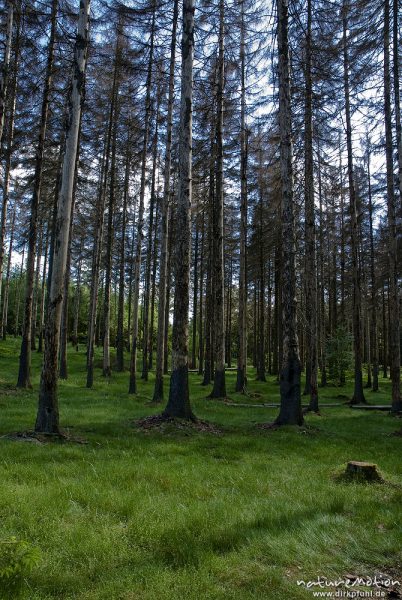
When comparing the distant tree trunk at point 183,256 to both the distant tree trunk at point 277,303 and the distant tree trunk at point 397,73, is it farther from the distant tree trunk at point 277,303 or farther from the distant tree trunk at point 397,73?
the distant tree trunk at point 277,303

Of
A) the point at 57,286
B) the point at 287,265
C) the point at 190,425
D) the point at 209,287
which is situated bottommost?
the point at 190,425

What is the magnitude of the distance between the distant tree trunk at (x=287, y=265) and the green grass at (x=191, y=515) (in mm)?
1976

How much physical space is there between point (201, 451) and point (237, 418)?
4.84 m

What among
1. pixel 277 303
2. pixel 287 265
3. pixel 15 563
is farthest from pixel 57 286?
pixel 277 303

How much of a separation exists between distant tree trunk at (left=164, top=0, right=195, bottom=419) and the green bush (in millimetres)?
7108

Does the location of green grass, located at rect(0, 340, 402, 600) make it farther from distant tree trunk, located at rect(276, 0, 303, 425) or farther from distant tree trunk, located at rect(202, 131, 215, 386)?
distant tree trunk, located at rect(202, 131, 215, 386)

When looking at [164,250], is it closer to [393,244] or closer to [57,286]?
[57,286]

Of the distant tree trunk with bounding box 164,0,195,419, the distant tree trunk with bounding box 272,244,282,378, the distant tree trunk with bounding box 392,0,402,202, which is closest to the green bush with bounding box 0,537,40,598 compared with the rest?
the distant tree trunk with bounding box 164,0,195,419

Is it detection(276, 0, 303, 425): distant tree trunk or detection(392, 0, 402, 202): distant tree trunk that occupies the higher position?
detection(392, 0, 402, 202): distant tree trunk

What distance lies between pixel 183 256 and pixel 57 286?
10.9 ft

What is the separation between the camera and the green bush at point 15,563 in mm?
2629

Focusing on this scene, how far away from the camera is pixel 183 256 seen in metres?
10.2

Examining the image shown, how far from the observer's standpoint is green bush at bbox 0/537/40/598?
8.63 ft

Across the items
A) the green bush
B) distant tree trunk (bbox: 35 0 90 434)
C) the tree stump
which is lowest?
the tree stump
